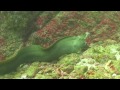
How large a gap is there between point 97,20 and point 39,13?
518 centimetres

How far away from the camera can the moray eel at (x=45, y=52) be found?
74.5 ft

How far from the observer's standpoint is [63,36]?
2467cm

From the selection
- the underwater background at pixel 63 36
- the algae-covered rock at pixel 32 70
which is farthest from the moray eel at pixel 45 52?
the algae-covered rock at pixel 32 70

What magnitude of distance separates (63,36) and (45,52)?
84.3 inches

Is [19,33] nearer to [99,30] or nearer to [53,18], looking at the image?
[53,18]

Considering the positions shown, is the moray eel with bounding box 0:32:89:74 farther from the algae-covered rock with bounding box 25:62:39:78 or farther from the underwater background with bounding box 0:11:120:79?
the algae-covered rock with bounding box 25:62:39:78

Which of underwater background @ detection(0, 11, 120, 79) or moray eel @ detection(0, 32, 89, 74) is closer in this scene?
underwater background @ detection(0, 11, 120, 79)

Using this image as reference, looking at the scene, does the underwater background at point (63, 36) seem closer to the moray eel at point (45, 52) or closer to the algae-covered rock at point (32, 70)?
the algae-covered rock at point (32, 70)

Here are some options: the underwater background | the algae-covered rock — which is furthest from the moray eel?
the algae-covered rock

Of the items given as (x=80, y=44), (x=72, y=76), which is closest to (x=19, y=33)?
(x=80, y=44)

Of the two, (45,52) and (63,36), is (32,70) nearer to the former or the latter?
(45,52)

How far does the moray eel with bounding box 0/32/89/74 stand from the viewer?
2272cm

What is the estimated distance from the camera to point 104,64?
21.1m

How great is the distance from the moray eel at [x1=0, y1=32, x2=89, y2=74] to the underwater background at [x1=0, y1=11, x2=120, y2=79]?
0.22 metres
